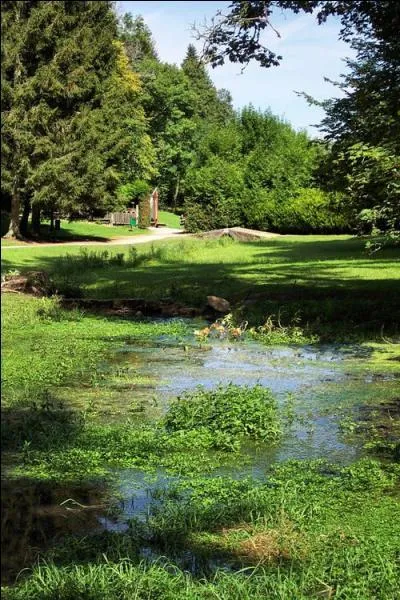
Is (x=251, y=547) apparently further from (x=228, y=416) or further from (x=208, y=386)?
(x=208, y=386)

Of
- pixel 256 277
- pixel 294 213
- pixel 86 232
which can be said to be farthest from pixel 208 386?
pixel 86 232

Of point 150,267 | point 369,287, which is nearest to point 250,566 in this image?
point 369,287

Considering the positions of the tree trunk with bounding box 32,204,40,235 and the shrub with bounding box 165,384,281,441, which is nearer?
the shrub with bounding box 165,384,281,441

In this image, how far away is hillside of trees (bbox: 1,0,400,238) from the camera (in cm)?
369

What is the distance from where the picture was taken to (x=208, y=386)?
9969mm

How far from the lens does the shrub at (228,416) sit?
741cm

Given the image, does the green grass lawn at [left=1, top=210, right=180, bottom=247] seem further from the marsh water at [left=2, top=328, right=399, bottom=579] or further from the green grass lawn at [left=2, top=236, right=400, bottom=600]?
the green grass lawn at [left=2, top=236, right=400, bottom=600]

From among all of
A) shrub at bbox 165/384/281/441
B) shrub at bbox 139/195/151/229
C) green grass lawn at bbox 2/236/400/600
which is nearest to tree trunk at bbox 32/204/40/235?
shrub at bbox 139/195/151/229

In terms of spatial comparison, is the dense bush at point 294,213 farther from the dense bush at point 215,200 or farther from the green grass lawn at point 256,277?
the green grass lawn at point 256,277

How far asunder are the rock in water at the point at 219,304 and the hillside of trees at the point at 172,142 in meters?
3.26

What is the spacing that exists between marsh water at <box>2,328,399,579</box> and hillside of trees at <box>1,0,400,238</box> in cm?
168

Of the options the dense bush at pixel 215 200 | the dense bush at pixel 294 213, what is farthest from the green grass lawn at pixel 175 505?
the dense bush at pixel 215 200

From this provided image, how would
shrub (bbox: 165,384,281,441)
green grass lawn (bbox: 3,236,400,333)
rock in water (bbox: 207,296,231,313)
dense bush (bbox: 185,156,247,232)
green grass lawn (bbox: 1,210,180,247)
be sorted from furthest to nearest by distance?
dense bush (bbox: 185,156,247,232) < green grass lawn (bbox: 1,210,180,247) < rock in water (bbox: 207,296,231,313) < green grass lawn (bbox: 3,236,400,333) < shrub (bbox: 165,384,281,441)

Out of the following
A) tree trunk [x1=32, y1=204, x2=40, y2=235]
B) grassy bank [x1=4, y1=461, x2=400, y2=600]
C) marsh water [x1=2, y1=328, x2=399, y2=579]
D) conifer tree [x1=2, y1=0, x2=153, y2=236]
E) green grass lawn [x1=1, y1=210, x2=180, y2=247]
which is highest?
conifer tree [x1=2, y1=0, x2=153, y2=236]
